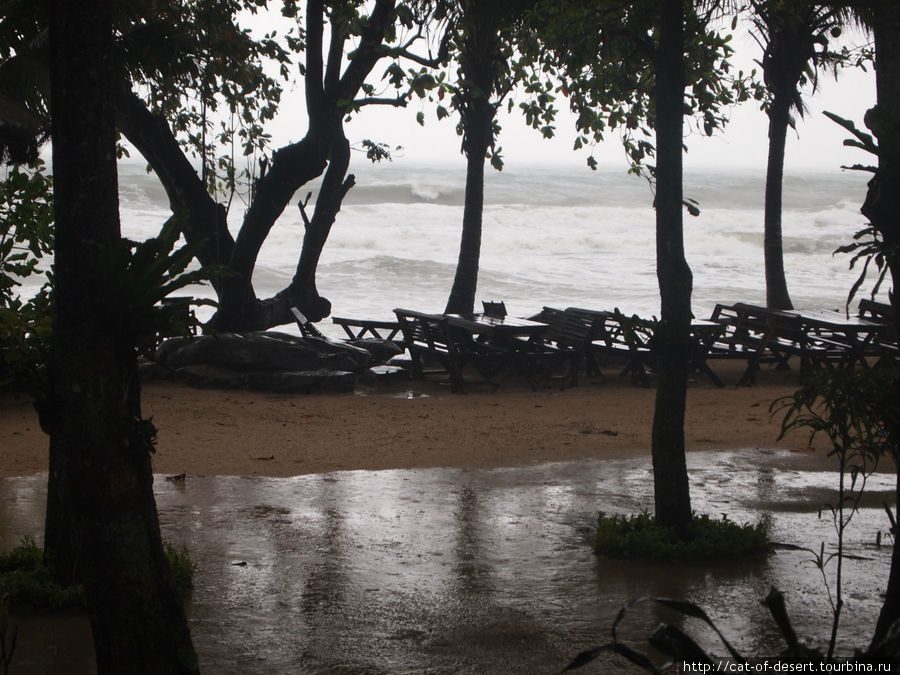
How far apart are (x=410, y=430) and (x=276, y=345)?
3742 mm

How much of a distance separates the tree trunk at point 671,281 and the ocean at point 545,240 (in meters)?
19.6

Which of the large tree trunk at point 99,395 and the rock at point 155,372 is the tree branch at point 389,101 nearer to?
the rock at point 155,372

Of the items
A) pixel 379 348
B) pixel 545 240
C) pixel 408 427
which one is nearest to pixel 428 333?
pixel 379 348

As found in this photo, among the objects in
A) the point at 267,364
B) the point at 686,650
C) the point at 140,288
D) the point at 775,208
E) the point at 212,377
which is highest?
the point at 775,208

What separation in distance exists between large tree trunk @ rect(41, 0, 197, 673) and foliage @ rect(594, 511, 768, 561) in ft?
9.40

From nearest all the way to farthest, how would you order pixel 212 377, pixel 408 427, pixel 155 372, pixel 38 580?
1. pixel 38 580
2. pixel 408 427
3. pixel 212 377
4. pixel 155 372

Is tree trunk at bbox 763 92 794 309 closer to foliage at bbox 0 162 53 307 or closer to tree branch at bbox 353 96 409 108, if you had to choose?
tree branch at bbox 353 96 409 108

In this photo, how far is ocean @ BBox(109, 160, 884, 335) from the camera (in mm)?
33188

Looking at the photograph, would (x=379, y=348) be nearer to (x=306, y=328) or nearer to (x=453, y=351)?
(x=306, y=328)

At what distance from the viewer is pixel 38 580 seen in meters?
4.99

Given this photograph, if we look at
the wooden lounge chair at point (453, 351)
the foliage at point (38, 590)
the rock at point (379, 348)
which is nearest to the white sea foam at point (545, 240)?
the rock at point (379, 348)

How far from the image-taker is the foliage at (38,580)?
486 centimetres

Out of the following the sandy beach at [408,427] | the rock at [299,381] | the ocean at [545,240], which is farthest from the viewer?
the ocean at [545,240]

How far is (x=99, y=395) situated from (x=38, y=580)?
184 centimetres
